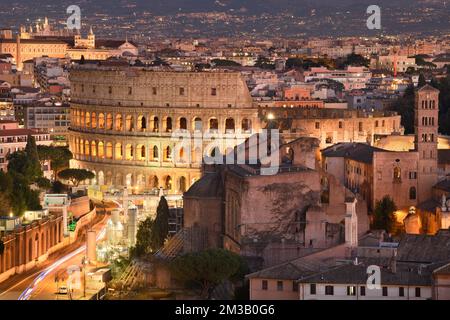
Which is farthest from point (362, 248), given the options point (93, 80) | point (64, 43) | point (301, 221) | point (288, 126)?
point (64, 43)

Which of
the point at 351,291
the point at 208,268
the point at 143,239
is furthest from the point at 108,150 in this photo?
the point at 351,291

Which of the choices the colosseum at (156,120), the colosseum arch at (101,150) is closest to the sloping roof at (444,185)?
the colosseum at (156,120)

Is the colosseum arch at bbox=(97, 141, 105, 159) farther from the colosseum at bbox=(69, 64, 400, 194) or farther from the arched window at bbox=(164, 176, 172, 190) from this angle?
the arched window at bbox=(164, 176, 172, 190)

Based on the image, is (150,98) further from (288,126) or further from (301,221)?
(301,221)

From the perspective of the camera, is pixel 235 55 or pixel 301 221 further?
pixel 235 55

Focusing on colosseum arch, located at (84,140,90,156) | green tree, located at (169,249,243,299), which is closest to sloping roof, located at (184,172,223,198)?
green tree, located at (169,249,243,299)

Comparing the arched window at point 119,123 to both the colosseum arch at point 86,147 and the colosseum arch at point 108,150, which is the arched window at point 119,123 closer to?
the colosseum arch at point 108,150
